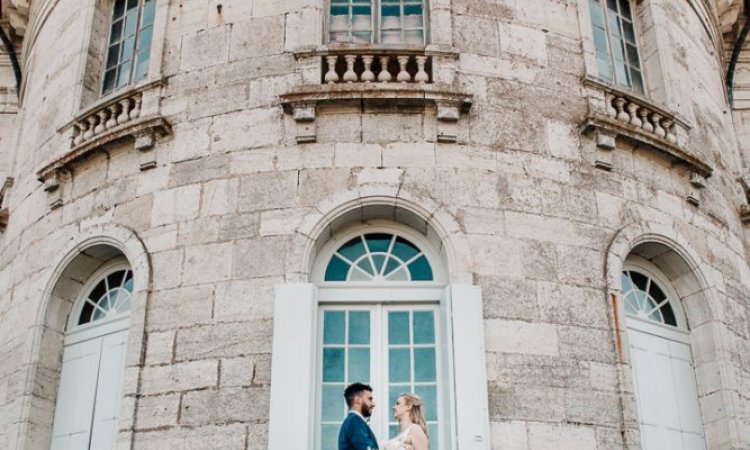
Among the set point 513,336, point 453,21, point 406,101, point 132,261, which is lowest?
point 513,336

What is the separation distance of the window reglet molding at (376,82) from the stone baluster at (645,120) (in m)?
2.37

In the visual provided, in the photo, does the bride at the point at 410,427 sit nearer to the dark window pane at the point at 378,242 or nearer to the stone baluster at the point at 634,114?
the dark window pane at the point at 378,242

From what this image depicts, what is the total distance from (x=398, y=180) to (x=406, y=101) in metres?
0.92

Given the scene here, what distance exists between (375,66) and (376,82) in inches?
13.3

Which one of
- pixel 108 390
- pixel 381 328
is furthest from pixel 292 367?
pixel 108 390

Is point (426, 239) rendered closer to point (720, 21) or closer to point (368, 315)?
point (368, 315)

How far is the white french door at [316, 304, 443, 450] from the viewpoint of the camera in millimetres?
9219

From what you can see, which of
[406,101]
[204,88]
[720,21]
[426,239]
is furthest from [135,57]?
[720,21]

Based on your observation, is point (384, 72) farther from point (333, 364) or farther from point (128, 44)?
point (128, 44)

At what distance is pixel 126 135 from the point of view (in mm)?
10812

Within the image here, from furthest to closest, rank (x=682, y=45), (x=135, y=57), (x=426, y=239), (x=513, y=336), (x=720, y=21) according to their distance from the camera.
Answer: (x=720, y=21)
(x=682, y=45)
(x=135, y=57)
(x=426, y=239)
(x=513, y=336)

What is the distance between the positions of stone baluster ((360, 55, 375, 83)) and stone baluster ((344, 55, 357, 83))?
3.9 inches

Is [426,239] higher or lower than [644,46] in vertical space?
lower

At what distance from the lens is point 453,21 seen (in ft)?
35.9
